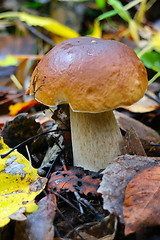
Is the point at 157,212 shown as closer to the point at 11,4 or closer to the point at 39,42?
the point at 39,42

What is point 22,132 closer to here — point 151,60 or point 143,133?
point 143,133

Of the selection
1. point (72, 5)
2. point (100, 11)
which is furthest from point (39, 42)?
point (100, 11)

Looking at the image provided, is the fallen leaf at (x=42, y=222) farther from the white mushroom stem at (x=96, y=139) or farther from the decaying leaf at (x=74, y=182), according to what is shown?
the white mushroom stem at (x=96, y=139)

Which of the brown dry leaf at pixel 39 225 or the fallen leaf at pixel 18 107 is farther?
the fallen leaf at pixel 18 107

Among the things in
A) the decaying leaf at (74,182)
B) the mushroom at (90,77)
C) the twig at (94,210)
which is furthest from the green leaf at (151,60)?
the twig at (94,210)

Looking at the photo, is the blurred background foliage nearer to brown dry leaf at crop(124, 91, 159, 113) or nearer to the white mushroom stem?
brown dry leaf at crop(124, 91, 159, 113)

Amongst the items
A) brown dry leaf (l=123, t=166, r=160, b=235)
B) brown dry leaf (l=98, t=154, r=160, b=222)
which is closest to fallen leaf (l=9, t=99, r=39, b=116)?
brown dry leaf (l=98, t=154, r=160, b=222)

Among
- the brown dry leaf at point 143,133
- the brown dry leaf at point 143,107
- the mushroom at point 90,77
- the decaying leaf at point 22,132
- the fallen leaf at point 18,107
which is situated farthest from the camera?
the fallen leaf at point 18,107
